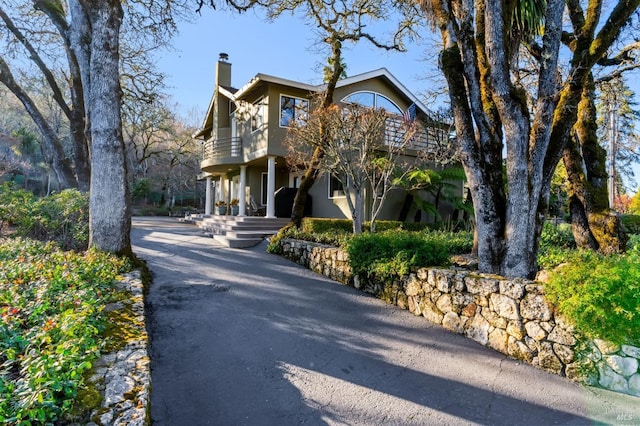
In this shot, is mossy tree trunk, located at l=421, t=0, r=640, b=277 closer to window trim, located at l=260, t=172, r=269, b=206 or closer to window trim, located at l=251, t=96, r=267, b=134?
window trim, located at l=251, t=96, r=267, b=134

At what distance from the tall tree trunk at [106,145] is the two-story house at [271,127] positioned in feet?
19.5

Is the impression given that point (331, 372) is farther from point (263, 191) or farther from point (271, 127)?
point (263, 191)

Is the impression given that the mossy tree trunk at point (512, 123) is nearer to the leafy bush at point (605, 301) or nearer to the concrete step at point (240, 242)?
the leafy bush at point (605, 301)

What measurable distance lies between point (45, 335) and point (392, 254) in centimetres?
496

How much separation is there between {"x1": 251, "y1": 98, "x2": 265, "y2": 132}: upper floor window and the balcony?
132 cm

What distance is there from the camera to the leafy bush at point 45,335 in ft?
6.37

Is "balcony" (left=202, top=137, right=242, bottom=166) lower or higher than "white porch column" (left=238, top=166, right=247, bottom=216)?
higher

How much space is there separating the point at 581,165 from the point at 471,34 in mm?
4653

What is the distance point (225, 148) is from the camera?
16.8 meters

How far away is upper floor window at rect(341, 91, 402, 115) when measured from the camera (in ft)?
49.0

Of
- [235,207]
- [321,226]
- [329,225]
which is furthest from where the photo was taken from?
[235,207]

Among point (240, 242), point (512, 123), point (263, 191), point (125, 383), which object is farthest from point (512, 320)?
point (263, 191)

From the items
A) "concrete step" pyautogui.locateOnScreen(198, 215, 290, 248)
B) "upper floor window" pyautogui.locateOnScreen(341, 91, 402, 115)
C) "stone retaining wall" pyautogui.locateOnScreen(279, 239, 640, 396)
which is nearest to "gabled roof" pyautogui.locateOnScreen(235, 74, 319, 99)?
"upper floor window" pyautogui.locateOnScreen(341, 91, 402, 115)

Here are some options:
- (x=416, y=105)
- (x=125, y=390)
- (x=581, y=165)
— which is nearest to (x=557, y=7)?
(x=581, y=165)
